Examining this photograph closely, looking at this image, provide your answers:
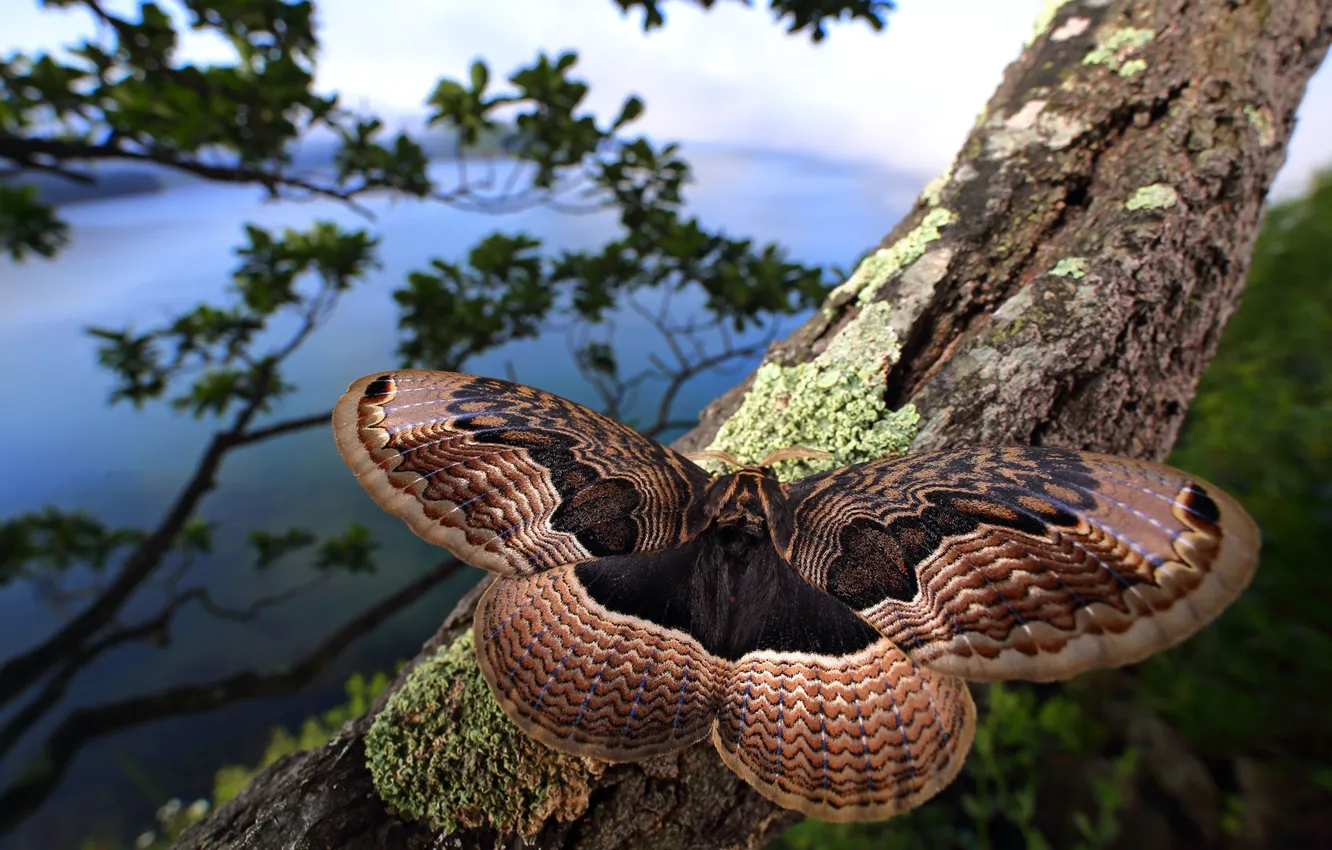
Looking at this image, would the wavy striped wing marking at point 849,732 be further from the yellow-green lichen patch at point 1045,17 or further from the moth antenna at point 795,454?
the yellow-green lichen patch at point 1045,17

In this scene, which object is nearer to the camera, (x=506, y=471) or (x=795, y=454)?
(x=506, y=471)

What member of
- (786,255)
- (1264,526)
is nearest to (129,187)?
(786,255)

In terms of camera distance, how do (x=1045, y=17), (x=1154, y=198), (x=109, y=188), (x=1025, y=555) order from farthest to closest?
(x=109, y=188) → (x=1045, y=17) → (x=1154, y=198) → (x=1025, y=555)

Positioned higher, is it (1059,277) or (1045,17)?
(1045,17)

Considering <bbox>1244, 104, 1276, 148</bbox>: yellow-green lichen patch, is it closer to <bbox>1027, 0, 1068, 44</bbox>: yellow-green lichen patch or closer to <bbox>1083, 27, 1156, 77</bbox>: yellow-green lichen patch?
<bbox>1083, 27, 1156, 77</bbox>: yellow-green lichen patch

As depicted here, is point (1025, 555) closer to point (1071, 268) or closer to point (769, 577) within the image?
point (769, 577)

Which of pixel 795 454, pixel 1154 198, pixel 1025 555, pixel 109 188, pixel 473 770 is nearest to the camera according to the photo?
pixel 1025 555

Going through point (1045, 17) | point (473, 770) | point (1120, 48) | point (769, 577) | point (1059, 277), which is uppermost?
point (1045, 17)

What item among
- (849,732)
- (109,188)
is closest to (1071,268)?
(849,732)
